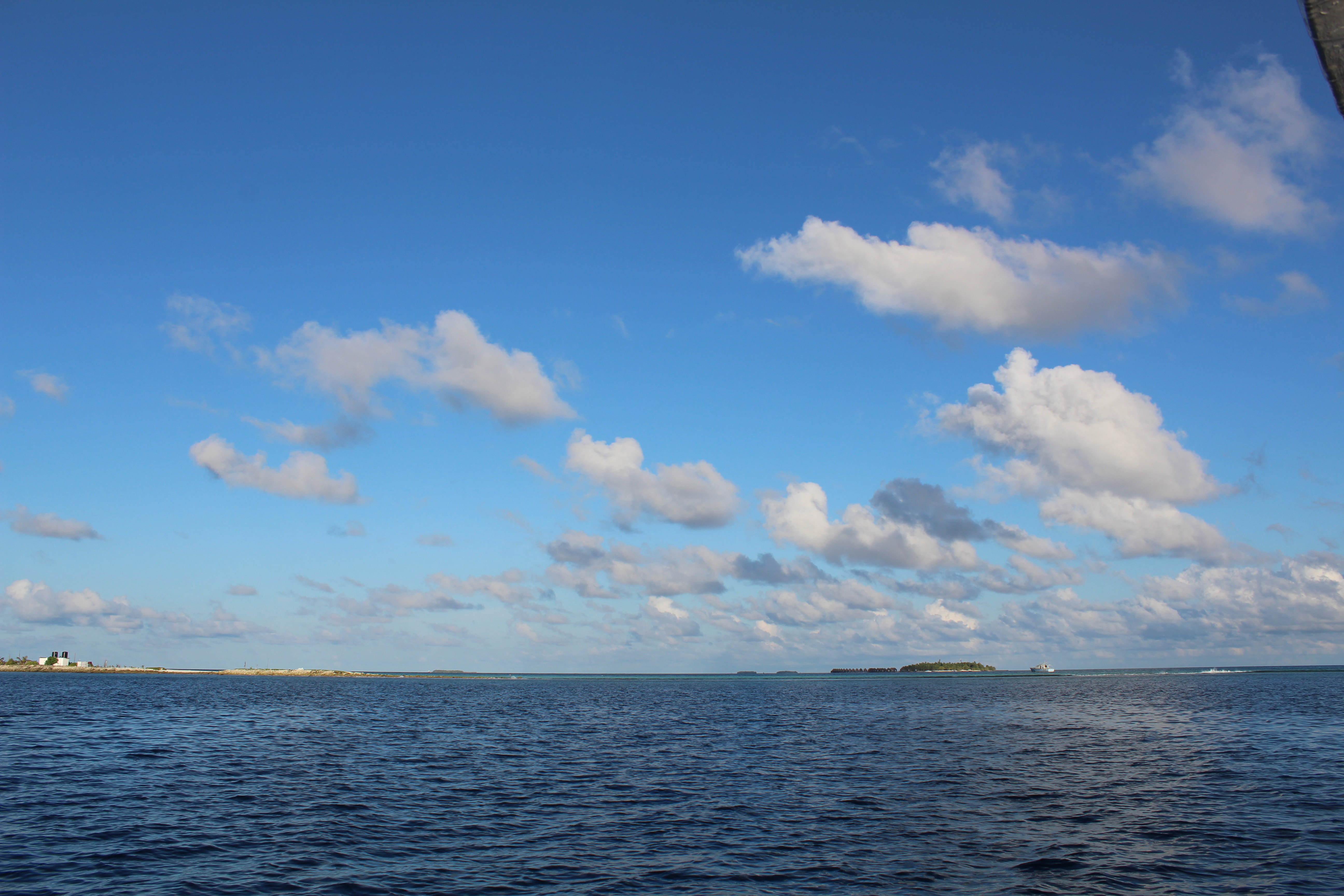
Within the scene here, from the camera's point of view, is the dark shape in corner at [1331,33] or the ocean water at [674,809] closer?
the dark shape in corner at [1331,33]

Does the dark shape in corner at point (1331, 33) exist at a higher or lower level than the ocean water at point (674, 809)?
higher

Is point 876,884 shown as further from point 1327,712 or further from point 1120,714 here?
point 1327,712

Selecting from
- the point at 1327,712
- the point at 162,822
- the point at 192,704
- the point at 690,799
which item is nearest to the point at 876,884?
the point at 690,799

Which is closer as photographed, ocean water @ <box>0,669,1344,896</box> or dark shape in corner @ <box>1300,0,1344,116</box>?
dark shape in corner @ <box>1300,0,1344,116</box>

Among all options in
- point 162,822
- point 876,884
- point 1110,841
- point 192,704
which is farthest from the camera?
point 192,704

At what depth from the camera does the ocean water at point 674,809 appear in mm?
25828

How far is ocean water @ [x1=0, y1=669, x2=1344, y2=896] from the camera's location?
25828mm

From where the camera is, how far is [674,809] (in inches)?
1453

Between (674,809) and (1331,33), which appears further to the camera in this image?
(674,809)

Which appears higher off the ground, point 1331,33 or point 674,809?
point 1331,33

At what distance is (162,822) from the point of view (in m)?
33.6

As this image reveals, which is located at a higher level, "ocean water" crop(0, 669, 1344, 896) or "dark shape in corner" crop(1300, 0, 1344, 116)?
"dark shape in corner" crop(1300, 0, 1344, 116)

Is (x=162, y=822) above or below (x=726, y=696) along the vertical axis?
above

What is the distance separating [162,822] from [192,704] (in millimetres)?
94123
